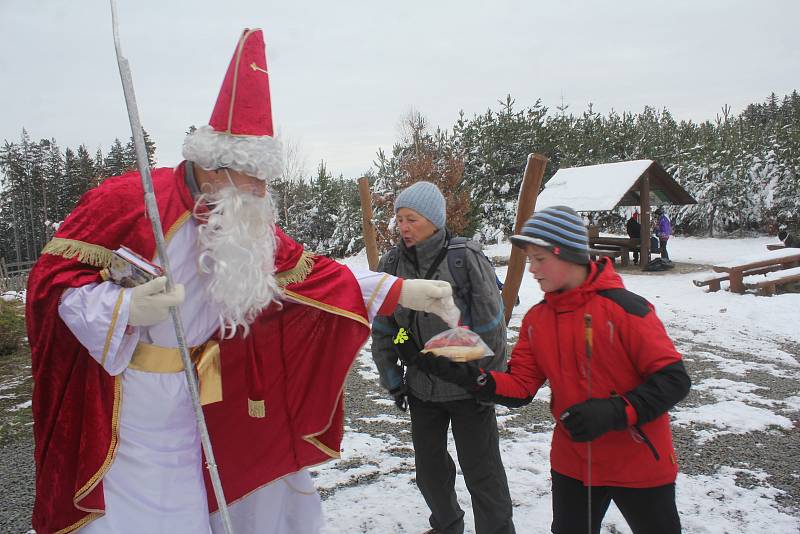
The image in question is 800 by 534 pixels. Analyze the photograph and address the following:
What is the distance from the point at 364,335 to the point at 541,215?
911 millimetres

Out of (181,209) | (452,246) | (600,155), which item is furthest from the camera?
(600,155)

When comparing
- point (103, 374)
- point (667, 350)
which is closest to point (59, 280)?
point (103, 374)

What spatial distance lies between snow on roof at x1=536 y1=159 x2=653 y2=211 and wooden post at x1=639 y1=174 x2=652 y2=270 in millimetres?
536

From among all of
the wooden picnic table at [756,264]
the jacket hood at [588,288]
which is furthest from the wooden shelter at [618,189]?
the jacket hood at [588,288]

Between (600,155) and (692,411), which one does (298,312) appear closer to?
(692,411)

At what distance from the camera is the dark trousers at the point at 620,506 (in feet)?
6.36

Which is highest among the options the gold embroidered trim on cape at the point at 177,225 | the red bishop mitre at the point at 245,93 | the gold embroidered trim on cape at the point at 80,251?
the red bishop mitre at the point at 245,93

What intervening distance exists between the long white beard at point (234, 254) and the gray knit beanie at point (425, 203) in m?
0.90

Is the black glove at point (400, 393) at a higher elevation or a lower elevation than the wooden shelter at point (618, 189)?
lower

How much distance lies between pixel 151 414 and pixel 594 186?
15.5 m

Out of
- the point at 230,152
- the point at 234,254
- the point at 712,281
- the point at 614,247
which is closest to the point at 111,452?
the point at 234,254

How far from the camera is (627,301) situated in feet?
6.73

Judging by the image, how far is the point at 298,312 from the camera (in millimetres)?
2391

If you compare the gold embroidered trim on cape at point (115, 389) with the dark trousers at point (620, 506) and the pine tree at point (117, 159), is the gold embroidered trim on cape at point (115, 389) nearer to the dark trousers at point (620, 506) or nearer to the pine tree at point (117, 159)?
the dark trousers at point (620, 506)
